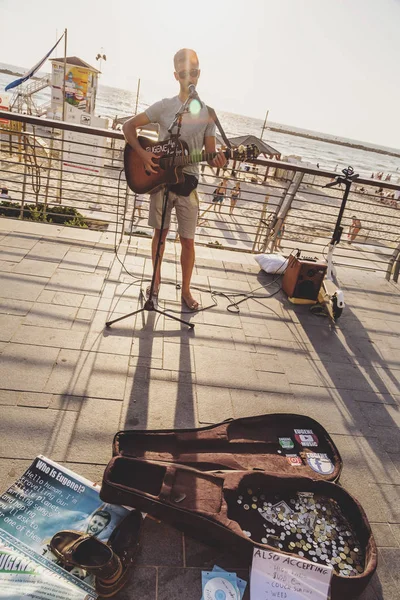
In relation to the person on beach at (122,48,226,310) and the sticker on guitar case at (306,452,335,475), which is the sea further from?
the sticker on guitar case at (306,452,335,475)

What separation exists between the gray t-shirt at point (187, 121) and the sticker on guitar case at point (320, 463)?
2.26 meters

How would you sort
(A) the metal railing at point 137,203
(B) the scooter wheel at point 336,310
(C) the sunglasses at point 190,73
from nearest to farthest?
(C) the sunglasses at point 190,73
(B) the scooter wheel at point 336,310
(A) the metal railing at point 137,203

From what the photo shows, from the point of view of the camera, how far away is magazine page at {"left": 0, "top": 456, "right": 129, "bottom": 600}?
53.2 inches

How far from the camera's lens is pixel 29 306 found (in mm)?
3016

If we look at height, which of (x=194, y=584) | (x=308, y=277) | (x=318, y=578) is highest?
(x=308, y=277)

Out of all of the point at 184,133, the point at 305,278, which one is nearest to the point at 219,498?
the point at 184,133

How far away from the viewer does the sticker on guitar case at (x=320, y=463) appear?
2.04 m

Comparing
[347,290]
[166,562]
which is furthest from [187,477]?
[347,290]

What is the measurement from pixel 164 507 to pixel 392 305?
3.69 m

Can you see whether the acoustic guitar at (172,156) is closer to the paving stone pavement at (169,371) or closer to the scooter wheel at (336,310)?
the paving stone pavement at (169,371)

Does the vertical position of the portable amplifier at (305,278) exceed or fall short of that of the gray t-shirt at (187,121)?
it falls short

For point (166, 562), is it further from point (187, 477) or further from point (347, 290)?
point (347, 290)

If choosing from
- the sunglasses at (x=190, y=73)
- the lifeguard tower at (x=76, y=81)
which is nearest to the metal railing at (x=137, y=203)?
the sunglasses at (x=190, y=73)

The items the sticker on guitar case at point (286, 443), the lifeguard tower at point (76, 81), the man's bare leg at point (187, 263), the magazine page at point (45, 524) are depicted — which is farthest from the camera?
the lifeguard tower at point (76, 81)
